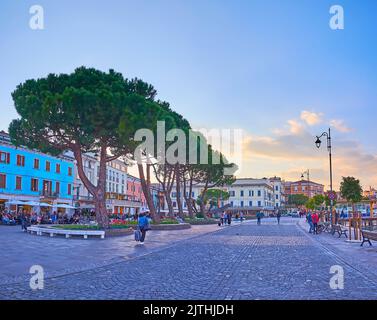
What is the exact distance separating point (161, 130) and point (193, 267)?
17.8 metres

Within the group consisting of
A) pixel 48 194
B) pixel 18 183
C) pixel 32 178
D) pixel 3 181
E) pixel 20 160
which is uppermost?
pixel 20 160

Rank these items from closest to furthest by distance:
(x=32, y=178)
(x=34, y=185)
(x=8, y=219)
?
1. (x=8, y=219)
2. (x=32, y=178)
3. (x=34, y=185)

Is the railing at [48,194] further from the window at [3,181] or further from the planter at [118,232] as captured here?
the planter at [118,232]

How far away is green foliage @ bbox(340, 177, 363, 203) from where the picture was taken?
160 ft

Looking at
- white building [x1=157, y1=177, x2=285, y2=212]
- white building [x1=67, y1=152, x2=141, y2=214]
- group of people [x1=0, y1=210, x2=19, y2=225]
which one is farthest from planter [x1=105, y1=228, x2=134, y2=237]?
white building [x1=157, y1=177, x2=285, y2=212]

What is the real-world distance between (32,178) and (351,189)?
3948 cm

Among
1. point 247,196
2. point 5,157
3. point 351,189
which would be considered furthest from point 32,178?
point 247,196

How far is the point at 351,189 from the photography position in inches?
1935

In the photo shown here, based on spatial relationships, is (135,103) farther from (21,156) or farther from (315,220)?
(21,156)

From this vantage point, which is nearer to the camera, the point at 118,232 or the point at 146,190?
the point at 118,232

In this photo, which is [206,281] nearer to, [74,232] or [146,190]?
[74,232]

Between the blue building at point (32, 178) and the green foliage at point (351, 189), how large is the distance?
32013 mm

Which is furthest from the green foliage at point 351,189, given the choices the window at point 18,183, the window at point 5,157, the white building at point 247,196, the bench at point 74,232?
the white building at point 247,196
